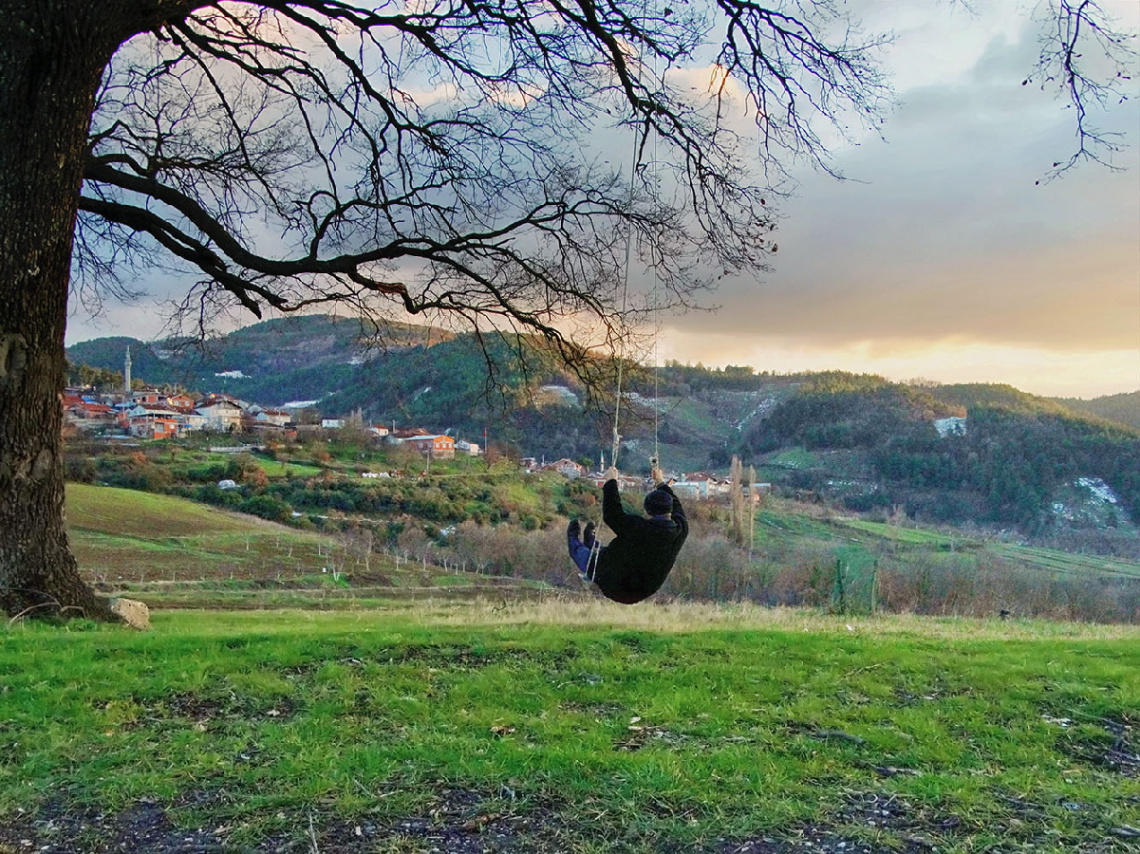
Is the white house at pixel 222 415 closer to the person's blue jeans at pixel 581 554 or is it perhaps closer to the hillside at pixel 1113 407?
the person's blue jeans at pixel 581 554

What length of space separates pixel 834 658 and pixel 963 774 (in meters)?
2.92

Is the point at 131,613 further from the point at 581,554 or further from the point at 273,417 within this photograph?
the point at 273,417

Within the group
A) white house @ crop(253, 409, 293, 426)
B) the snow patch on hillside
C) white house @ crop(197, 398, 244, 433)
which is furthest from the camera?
the snow patch on hillside

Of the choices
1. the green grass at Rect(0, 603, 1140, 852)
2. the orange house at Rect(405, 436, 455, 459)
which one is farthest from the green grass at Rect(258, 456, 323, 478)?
the green grass at Rect(0, 603, 1140, 852)

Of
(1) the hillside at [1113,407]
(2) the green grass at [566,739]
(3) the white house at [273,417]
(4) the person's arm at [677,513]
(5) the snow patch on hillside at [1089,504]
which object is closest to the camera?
(2) the green grass at [566,739]

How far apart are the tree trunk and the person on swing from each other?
190 inches

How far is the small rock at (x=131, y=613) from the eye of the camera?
29.3ft

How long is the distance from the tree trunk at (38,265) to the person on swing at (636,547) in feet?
15.8

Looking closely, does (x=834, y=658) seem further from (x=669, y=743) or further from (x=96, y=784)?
(x=96, y=784)

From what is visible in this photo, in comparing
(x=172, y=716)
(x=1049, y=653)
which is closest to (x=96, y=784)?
(x=172, y=716)

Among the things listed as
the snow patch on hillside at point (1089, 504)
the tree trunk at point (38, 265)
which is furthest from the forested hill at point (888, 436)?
the tree trunk at point (38, 265)

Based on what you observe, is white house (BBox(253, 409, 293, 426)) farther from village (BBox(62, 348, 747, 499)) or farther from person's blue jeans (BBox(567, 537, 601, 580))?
person's blue jeans (BBox(567, 537, 601, 580))

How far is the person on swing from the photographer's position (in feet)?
18.8

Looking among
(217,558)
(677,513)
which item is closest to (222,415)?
(217,558)
